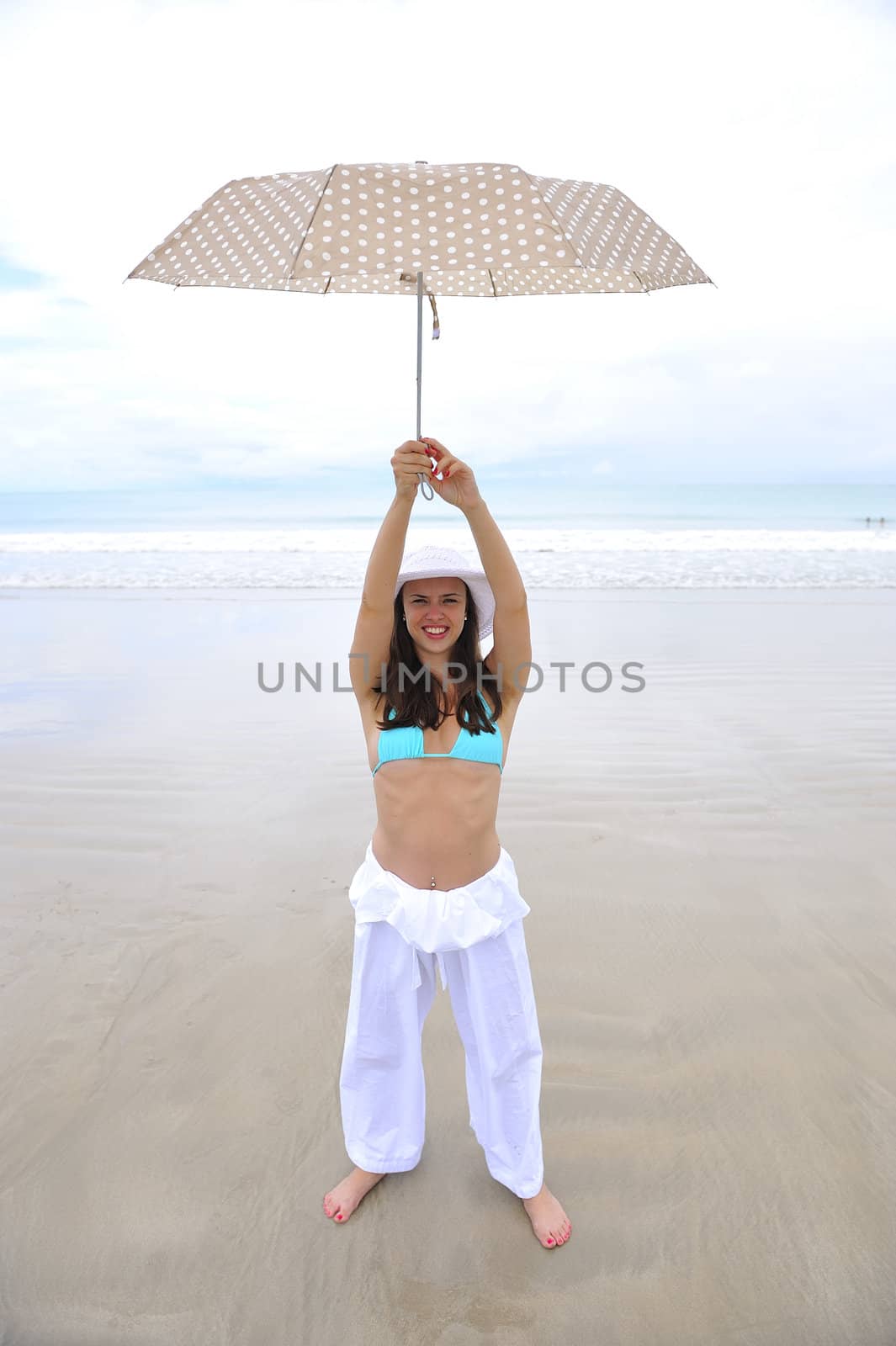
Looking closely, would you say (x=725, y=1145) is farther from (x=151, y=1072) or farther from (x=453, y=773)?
(x=151, y=1072)

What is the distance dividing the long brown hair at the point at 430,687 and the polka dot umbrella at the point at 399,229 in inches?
15.3

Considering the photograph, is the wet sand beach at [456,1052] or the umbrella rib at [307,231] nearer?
the umbrella rib at [307,231]

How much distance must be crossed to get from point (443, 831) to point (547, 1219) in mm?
1101

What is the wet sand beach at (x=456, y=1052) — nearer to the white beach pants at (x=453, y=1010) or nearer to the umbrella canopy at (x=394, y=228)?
the white beach pants at (x=453, y=1010)

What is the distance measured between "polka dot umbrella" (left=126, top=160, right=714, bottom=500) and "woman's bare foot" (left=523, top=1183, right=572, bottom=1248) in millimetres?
1903

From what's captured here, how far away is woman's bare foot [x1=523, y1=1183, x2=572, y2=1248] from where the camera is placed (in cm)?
222

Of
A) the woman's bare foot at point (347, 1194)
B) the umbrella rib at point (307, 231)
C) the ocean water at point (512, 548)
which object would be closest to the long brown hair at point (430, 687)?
the umbrella rib at point (307, 231)

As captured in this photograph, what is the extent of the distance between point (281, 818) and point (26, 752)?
6.93 ft

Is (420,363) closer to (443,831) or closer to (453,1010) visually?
(443,831)

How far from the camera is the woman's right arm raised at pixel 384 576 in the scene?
6.66 feet

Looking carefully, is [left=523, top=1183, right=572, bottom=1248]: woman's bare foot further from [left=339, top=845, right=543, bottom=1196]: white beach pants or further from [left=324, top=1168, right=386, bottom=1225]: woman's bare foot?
[left=324, top=1168, right=386, bottom=1225]: woman's bare foot

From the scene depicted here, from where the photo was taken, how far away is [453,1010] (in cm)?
224

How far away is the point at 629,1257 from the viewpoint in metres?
2.19

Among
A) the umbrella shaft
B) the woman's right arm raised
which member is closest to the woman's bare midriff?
the woman's right arm raised
